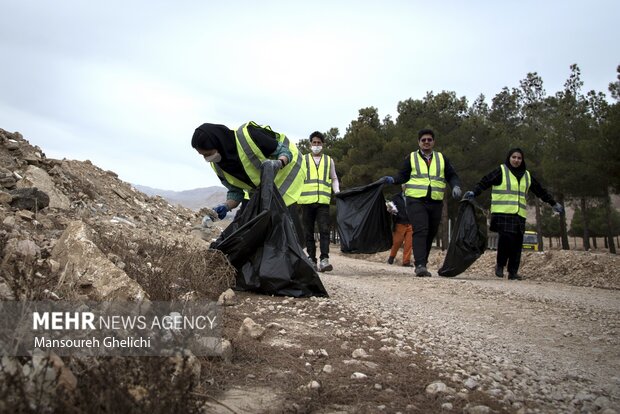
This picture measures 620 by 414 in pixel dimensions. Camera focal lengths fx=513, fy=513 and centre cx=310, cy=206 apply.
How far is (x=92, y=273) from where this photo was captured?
3059 millimetres

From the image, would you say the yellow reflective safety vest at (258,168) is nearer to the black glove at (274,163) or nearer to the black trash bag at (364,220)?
the black glove at (274,163)

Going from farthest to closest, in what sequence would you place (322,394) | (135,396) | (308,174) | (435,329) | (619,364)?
(308,174)
(435,329)
(619,364)
(322,394)
(135,396)

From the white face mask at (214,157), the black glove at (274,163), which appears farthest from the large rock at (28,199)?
the black glove at (274,163)

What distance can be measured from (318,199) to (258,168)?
8.79ft

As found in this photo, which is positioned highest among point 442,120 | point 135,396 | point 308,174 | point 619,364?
point 442,120

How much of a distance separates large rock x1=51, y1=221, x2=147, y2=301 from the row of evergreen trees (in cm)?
1774

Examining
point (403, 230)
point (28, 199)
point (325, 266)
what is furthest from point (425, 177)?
point (28, 199)

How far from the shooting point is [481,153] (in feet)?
73.9

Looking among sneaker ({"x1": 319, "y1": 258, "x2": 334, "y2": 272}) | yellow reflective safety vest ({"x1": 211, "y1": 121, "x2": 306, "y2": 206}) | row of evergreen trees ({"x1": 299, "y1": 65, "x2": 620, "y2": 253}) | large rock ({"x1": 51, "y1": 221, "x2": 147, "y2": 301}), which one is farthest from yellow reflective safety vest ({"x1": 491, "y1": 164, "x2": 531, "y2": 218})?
row of evergreen trees ({"x1": 299, "y1": 65, "x2": 620, "y2": 253})

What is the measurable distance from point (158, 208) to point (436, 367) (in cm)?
895

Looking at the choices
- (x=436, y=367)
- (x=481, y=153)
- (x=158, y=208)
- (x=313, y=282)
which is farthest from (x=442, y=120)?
(x=436, y=367)

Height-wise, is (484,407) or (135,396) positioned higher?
(135,396)

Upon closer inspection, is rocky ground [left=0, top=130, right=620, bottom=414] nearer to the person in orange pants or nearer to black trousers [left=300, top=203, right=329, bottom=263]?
black trousers [left=300, top=203, right=329, bottom=263]

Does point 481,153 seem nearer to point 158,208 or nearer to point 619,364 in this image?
point 158,208
